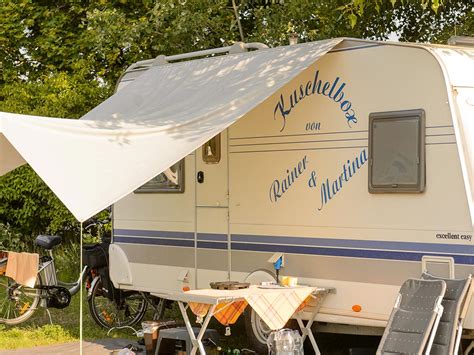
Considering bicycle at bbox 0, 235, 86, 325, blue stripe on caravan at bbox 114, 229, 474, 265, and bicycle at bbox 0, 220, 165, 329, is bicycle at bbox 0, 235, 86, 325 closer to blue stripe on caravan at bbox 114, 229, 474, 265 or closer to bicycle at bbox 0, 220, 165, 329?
bicycle at bbox 0, 220, 165, 329

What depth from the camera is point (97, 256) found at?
11.2 metres

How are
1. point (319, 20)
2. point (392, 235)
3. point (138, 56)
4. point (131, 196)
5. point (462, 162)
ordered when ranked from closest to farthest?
point (462, 162)
point (392, 235)
point (131, 196)
point (319, 20)
point (138, 56)

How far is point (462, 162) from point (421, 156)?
382 millimetres

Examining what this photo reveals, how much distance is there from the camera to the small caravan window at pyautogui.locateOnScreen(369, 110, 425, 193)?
25.1 feet

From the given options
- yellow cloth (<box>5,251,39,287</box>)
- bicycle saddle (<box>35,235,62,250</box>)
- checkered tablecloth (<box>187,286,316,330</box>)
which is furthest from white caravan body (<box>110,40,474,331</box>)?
bicycle saddle (<box>35,235,62,250</box>)

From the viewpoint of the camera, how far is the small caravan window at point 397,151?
766 cm

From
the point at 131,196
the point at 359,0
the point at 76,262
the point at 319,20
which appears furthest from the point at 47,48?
the point at 359,0

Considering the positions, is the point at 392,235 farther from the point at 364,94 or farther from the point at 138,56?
the point at 138,56

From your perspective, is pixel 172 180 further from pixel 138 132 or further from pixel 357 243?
pixel 357 243

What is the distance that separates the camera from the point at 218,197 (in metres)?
9.47

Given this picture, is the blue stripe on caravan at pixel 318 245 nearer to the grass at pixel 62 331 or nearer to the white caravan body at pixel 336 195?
the white caravan body at pixel 336 195

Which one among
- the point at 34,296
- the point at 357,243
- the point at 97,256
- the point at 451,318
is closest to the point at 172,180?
the point at 97,256

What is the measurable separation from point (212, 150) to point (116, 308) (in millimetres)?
2591

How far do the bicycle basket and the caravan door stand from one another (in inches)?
74.8
